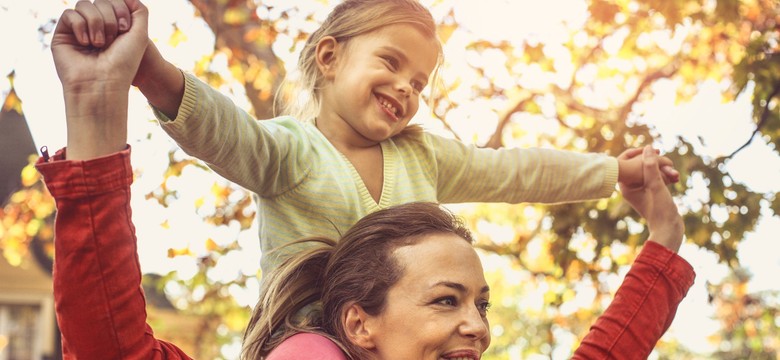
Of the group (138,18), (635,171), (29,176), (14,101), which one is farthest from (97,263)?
(29,176)

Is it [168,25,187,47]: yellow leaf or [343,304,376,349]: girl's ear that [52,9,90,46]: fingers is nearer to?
[343,304,376,349]: girl's ear

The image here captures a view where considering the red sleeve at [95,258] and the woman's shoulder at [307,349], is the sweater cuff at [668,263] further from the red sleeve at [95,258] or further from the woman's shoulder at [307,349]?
the red sleeve at [95,258]

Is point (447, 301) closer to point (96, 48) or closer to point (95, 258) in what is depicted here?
point (95, 258)

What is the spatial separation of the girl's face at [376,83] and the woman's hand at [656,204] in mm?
682

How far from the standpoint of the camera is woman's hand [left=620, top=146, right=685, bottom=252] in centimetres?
241

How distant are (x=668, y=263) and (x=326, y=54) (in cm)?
100

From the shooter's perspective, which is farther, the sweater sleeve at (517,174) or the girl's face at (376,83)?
the sweater sleeve at (517,174)

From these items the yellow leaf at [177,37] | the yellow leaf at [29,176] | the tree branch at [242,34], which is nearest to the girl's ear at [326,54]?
the tree branch at [242,34]

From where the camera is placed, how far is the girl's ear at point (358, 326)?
71.4 inches

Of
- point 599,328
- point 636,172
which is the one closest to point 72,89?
point 599,328

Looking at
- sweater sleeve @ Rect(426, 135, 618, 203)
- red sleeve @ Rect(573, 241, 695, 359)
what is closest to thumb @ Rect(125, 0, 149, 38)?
sweater sleeve @ Rect(426, 135, 618, 203)

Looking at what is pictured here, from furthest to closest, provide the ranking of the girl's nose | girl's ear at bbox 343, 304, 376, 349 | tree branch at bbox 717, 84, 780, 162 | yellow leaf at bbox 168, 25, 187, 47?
yellow leaf at bbox 168, 25, 187, 47
tree branch at bbox 717, 84, 780, 162
the girl's nose
girl's ear at bbox 343, 304, 376, 349

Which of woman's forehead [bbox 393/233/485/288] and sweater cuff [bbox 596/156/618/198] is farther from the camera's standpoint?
sweater cuff [bbox 596/156/618/198]

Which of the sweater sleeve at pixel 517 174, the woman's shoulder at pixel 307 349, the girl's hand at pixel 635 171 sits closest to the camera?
the woman's shoulder at pixel 307 349
